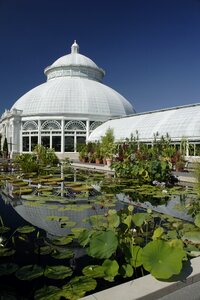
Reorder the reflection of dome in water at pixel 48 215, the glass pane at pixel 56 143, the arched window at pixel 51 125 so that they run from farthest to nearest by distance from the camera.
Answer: the arched window at pixel 51 125 → the glass pane at pixel 56 143 → the reflection of dome in water at pixel 48 215

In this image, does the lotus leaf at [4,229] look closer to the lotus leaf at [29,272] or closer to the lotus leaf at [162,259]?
the lotus leaf at [29,272]

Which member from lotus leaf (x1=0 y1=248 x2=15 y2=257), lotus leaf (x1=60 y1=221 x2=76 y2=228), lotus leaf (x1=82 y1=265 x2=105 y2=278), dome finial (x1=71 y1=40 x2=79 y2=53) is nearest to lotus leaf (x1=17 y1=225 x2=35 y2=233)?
lotus leaf (x1=60 y1=221 x2=76 y2=228)

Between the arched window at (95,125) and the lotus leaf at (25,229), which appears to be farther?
the arched window at (95,125)

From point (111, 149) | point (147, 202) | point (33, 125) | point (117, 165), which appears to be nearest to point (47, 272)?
point (147, 202)

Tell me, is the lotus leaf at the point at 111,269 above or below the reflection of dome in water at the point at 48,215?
above

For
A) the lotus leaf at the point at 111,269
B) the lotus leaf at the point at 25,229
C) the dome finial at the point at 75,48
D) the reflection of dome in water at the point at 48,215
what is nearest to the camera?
the lotus leaf at the point at 111,269

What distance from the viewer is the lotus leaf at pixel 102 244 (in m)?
3.60

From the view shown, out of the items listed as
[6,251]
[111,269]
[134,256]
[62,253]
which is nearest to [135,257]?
[134,256]

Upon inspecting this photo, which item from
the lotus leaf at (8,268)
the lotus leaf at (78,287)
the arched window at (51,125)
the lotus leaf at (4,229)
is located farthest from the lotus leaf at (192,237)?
the arched window at (51,125)

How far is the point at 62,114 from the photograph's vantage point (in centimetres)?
3997

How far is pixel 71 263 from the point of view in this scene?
14.0ft

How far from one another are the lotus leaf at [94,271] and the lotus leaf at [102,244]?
38 centimetres

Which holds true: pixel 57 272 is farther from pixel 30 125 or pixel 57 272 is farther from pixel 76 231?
pixel 30 125

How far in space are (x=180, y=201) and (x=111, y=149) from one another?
1523cm
